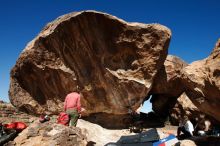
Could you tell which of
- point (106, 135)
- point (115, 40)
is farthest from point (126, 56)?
point (106, 135)

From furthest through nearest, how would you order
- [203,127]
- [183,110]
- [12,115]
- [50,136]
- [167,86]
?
[167,86]
[183,110]
[12,115]
[203,127]
[50,136]

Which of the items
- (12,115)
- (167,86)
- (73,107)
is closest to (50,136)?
(73,107)

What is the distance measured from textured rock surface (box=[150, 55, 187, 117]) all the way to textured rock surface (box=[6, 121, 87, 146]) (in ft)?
37.1

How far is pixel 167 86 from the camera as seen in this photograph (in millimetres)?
17188

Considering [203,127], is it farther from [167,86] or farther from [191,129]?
[167,86]

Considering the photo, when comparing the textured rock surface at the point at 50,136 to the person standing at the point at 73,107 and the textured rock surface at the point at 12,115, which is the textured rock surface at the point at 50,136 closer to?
the person standing at the point at 73,107

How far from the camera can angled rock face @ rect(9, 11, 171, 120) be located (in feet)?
49.6

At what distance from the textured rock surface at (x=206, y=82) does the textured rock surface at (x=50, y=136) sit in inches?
259

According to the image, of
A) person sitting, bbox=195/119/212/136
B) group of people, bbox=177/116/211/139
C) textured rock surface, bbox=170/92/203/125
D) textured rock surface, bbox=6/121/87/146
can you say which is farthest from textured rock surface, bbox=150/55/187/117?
textured rock surface, bbox=6/121/87/146

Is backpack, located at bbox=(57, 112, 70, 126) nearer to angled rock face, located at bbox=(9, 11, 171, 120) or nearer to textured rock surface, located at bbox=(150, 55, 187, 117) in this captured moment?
angled rock face, located at bbox=(9, 11, 171, 120)

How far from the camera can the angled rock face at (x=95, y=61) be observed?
15.1 m

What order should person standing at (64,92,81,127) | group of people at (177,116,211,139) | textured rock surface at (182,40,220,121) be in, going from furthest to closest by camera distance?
group of people at (177,116,211,139), textured rock surface at (182,40,220,121), person standing at (64,92,81,127)

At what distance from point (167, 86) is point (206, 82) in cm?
574

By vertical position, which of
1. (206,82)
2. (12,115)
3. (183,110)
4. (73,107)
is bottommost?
(73,107)
